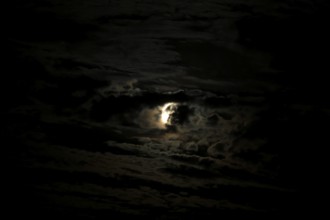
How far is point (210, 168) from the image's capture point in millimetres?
2906

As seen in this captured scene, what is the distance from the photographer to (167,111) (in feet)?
8.21

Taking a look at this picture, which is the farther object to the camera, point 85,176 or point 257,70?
point 85,176

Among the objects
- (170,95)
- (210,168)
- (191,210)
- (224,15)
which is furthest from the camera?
(191,210)

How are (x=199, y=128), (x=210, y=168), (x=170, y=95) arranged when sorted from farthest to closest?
(x=210, y=168) < (x=199, y=128) < (x=170, y=95)

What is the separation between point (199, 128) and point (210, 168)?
519 mm

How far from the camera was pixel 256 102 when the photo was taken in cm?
241

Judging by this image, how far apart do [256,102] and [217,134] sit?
0.41m

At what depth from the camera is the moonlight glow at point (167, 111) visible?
245 centimetres

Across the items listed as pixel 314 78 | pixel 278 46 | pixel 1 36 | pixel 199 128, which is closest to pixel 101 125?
pixel 199 128

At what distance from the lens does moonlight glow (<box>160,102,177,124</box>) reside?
2451 mm

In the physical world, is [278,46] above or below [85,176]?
above

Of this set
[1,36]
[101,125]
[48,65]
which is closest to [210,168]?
[101,125]

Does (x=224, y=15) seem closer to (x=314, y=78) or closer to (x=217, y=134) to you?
(x=314, y=78)

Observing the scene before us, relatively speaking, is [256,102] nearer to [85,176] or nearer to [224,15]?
[224,15]
